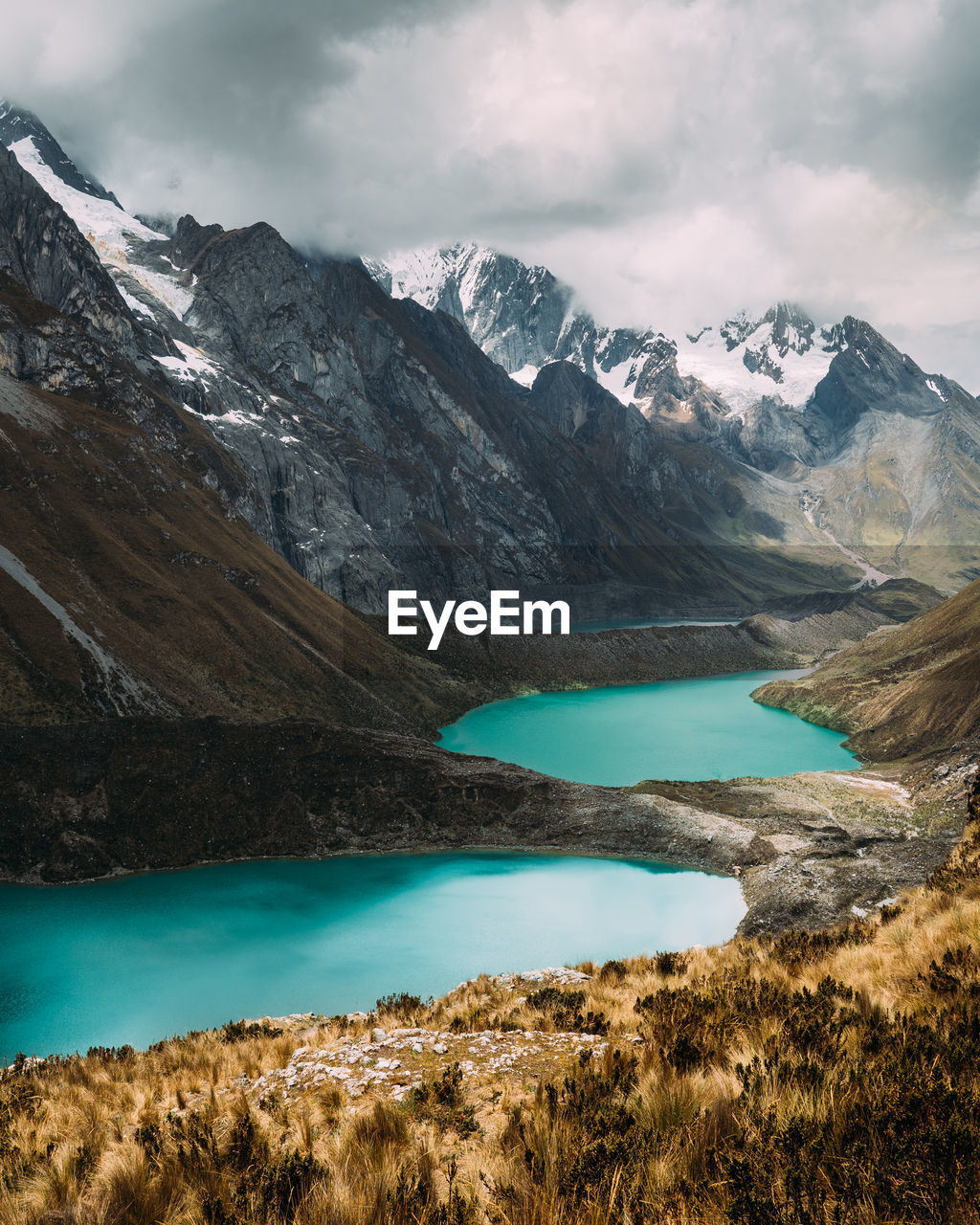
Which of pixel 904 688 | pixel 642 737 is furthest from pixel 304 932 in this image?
pixel 904 688

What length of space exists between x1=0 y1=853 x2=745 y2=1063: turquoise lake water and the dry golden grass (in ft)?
92.0

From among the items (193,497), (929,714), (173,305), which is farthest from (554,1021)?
(173,305)

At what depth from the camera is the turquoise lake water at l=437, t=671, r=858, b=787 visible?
311 ft

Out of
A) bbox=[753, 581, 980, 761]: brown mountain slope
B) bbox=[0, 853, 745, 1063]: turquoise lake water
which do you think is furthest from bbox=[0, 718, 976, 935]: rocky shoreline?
bbox=[753, 581, 980, 761]: brown mountain slope

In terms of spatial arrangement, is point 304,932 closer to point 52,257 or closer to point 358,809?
point 358,809

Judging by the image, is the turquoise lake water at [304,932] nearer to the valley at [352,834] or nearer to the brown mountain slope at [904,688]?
the valley at [352,834]

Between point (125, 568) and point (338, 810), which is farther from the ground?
point (125, 568)

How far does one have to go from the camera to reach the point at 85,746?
193 feet

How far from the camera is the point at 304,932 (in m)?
46.7

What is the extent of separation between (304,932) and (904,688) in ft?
302

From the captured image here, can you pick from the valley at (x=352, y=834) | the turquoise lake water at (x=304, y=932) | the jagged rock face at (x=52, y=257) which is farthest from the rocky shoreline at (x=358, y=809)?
the jagged rock face at (x=52, y=257)

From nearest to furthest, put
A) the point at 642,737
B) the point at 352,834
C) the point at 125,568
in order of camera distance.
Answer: the point at 352,834 → the point at 125,568 → the point at 642,737

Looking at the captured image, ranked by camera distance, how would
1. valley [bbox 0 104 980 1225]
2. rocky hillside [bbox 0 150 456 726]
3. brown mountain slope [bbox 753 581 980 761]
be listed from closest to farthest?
valley [bbox 0 104 980 1225], rocky hillside [bbox 0 150 456 726], brown mountain slope [bbox 753 581 980 761]

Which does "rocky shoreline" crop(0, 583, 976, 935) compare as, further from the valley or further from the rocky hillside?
the rocky hillside
